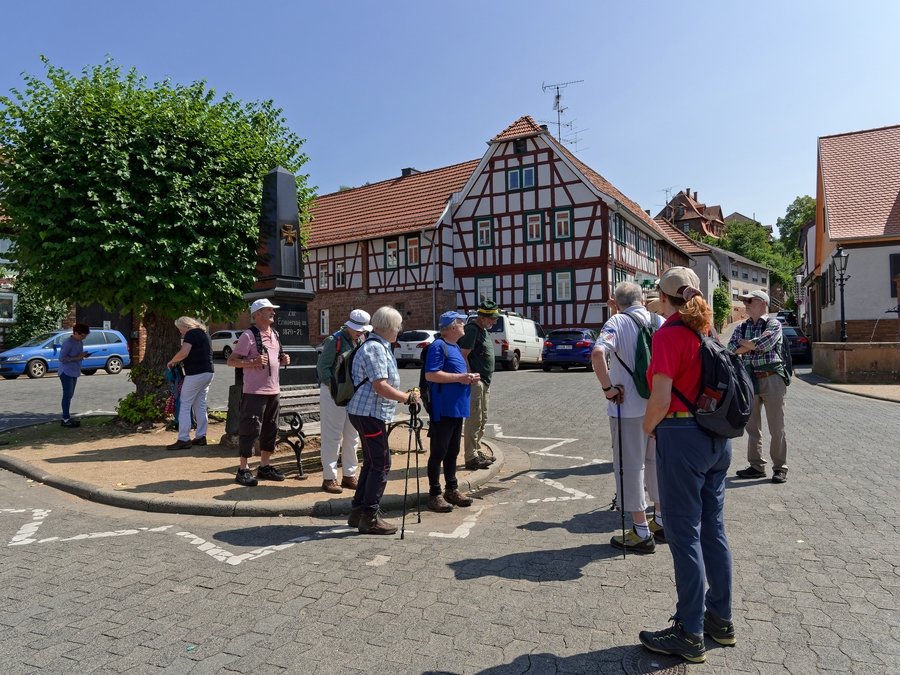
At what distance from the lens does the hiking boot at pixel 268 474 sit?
6891mm

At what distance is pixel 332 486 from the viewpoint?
6.48 metres

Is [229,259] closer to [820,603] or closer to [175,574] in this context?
[175,574]

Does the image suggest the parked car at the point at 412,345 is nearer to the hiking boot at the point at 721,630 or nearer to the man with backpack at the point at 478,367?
Result: the man with backpack at the point at 478,367

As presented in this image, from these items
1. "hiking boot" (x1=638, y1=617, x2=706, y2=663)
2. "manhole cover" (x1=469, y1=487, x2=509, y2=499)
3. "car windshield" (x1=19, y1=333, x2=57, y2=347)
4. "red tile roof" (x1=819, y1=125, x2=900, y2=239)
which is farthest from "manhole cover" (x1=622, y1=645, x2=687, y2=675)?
"red tile roof" (x1=819, y1=125, x2=900, y2=239)

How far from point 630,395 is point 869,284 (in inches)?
945

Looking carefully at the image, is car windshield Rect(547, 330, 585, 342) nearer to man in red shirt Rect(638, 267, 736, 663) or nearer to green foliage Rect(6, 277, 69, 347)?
man in red shirt Rect(638, 267, 736, 663)

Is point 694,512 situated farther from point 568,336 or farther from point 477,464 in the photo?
point 568,336

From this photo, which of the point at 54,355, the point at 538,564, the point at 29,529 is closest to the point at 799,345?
the point at 538,564

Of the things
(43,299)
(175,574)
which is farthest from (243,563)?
(43,299)

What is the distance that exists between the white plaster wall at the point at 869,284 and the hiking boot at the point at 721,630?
24.6m

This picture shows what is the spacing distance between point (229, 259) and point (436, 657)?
791 cm

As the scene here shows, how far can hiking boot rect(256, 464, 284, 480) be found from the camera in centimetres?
689

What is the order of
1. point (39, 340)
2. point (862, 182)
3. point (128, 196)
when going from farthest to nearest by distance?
point (862, 182), point (39, 340), point (128, 196)

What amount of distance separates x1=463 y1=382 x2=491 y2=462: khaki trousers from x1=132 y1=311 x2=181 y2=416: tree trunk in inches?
211
